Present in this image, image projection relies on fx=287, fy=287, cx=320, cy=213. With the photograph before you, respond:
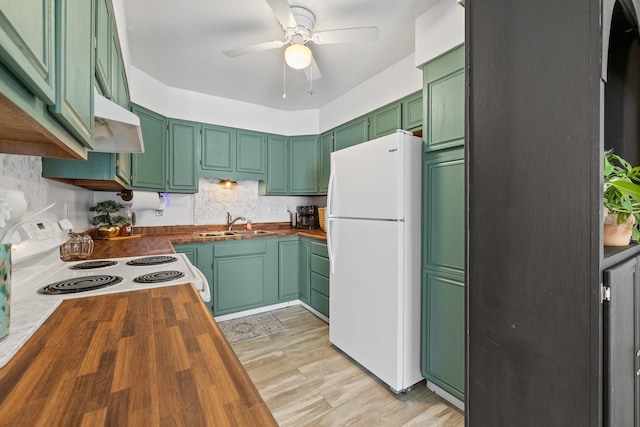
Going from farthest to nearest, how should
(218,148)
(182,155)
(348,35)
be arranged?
(218,148) → (182,155) → (348,35)

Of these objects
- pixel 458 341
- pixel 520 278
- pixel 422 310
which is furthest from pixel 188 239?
pixel 520 278

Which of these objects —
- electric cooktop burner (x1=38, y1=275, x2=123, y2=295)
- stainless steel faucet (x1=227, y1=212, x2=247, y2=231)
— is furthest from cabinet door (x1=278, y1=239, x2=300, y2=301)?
electric cooktop burner (x1=38, y1=275, x2=123, y2=295)

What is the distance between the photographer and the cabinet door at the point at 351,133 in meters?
2.91

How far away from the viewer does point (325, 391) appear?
191 centimetres

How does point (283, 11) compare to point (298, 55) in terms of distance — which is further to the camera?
point (298, 55)

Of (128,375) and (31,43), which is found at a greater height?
(31,43)

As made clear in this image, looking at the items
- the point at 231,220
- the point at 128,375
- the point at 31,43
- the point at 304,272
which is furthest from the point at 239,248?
the point at 31,43

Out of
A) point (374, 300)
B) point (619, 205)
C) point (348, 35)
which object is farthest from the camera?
point (374, 300)

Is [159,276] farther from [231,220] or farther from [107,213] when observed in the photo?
[231,220]

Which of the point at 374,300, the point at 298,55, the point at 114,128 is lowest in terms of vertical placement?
the point at 374,300

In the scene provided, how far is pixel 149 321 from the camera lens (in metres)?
0.82

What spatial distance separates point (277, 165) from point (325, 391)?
256 cm

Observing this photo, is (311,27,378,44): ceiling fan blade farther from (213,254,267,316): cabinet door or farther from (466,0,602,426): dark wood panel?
(213,254,267,316): cabinet door

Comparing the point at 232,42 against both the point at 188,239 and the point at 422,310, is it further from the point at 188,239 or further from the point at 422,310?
the point at 422,310
